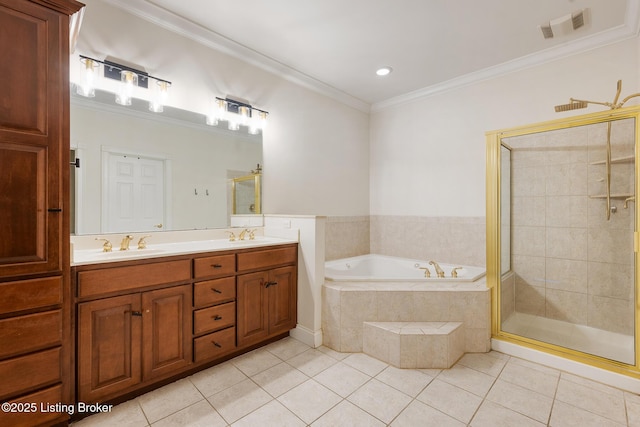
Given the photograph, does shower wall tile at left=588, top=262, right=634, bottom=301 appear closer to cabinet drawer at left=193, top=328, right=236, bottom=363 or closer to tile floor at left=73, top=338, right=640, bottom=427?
tile floor at left=73, top=338, right=640, bottom=427

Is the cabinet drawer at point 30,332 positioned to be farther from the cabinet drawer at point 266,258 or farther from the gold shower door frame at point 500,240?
the gold shower door frame at point 500,240

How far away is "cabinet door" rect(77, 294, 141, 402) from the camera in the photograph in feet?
4.95

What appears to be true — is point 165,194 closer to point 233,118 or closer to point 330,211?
point 233,118

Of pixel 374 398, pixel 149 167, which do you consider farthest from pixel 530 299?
pixel 149 167

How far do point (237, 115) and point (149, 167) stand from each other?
905 millimetres

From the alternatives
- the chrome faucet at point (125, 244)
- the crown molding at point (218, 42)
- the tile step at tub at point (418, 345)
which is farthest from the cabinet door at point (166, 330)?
the crown molding at point (218, 42)

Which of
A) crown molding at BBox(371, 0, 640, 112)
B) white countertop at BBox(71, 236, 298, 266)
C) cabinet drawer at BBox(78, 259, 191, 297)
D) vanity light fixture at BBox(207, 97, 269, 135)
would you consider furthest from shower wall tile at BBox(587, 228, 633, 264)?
cabinet drawer at BBox(78, 259, 191, 297)

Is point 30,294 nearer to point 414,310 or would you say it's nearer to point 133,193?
point 133,193

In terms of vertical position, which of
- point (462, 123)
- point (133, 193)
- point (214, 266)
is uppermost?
point (462, 123)

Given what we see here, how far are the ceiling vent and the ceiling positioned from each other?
16 millimetres

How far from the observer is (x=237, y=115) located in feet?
8.84

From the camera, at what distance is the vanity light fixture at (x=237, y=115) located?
2.57m

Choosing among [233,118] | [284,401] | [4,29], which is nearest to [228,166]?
[233,118]

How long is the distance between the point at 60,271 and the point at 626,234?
3824mm
